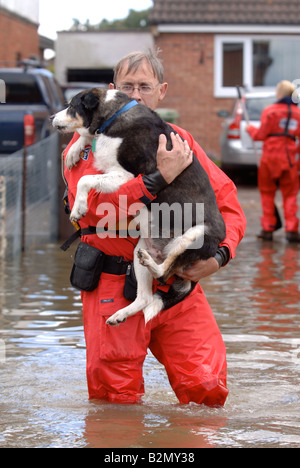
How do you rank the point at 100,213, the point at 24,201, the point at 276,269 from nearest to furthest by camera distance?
the point at 100,213
the point at 276,269
the point at 24,201

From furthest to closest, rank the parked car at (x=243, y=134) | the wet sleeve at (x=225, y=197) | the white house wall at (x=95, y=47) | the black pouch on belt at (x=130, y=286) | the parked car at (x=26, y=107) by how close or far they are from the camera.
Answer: the white house wall at (x=95, y=47), the parked car at (x=243, y=134), the parked car at (x=26, y=107), the wet sleeve at (x=225, y=197), the black pouch on belt at (x=130, y=286)

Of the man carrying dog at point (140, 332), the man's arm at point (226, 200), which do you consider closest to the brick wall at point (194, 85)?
the man's arm at point (226, 200)

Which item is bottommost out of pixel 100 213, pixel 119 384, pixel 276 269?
pixel 276 269

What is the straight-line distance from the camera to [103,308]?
177 inches

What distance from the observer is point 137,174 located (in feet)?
14.1

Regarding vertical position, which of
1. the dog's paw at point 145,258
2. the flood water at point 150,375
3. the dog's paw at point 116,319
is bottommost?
the flood water at point 150,375

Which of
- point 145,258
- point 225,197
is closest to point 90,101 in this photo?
point 145,258

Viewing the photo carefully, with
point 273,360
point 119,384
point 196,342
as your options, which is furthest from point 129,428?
point 273,360

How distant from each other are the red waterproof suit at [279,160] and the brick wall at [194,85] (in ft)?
38.2

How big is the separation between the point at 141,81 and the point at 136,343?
1.43m

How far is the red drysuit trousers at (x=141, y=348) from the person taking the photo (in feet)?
14.7

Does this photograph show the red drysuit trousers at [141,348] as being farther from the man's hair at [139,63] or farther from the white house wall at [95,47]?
the white house wall at [95,47]
